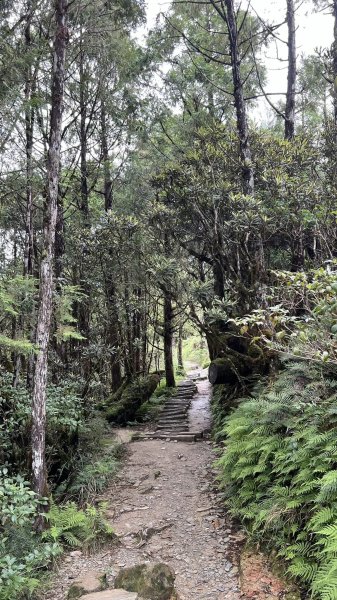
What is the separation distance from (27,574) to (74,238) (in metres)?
8.46

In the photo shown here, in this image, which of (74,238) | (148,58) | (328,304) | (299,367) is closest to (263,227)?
(299,367)

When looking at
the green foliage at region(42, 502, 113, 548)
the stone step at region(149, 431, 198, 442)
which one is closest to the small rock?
the green foliage at region(42, 502, 113, 548)

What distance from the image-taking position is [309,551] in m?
3.84

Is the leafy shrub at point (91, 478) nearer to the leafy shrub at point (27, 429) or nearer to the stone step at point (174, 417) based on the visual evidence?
the leafy shrub at point (27, 429)

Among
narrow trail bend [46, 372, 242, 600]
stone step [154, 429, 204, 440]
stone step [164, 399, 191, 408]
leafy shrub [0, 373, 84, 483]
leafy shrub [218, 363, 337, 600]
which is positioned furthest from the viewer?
stone step [164, 399, 191, 408]

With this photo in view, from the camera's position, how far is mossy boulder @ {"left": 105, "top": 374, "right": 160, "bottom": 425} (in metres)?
11.6

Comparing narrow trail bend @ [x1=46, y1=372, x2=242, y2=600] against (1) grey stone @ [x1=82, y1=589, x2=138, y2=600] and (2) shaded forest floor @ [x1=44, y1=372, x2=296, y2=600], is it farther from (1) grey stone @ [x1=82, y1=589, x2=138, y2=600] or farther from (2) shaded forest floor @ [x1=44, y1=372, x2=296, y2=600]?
(1) grey stone @ [x1=82, y1=589, x2=138, y2=600]

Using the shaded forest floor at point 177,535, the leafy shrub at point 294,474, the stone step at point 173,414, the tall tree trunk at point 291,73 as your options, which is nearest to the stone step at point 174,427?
the stone step at point 173,414

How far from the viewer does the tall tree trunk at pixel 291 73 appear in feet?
37.9

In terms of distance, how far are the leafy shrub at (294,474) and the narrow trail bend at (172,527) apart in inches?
21.3

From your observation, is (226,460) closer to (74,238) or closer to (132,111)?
(74,238)

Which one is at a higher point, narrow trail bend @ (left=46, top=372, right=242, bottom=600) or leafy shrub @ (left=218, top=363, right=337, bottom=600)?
leafy shrub @ (left=218, top=363, right=337, bottom=600)

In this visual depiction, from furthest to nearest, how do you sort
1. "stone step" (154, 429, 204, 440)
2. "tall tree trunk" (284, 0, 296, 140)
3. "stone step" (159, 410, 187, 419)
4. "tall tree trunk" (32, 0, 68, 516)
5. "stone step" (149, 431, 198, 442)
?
1. "stone step" (159, 410, 187, 419)
2. "tall tree trunk" (284, 0, 296, 140)
3. "stone step" (154, 429, 204, 440)
4. "stone step" (149, 431, 198, 442)
5. "tall tree trunk" (32, 0, 68, 516)

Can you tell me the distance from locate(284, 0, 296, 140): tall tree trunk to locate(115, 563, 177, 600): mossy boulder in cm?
1146
